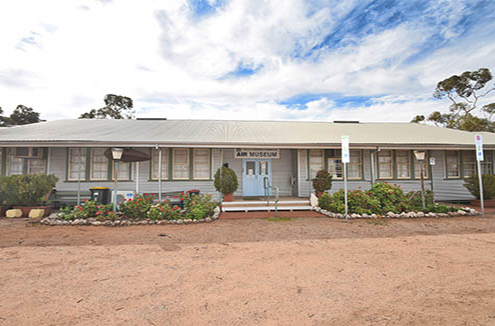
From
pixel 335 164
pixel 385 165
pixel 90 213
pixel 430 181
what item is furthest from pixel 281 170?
pixel 90 213

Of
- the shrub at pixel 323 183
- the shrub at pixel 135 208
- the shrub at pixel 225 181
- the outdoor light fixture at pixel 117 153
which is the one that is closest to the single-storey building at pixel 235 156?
the outdoor light fixture at pixel 117 153

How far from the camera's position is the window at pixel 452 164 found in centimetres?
1146

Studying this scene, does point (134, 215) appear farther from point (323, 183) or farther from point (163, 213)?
point (323, 183)

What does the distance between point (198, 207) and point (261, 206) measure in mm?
2487

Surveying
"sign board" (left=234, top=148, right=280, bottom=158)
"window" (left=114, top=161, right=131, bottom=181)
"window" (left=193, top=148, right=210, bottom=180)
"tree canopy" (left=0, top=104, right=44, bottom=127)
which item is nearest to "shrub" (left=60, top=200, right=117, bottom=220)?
"window" (left=114, top=161, right=131, bottom=181)

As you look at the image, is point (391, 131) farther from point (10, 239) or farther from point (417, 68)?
point (10, 239)

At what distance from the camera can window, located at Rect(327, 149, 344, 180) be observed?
36.6 ft

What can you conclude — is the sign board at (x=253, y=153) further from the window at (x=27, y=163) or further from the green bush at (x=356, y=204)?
the window at (x=27, y=163)

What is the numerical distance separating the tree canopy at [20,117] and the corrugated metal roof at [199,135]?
24.5 metres

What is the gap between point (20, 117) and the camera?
28875 millimetres

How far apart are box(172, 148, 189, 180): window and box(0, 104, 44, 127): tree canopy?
30.1 meters

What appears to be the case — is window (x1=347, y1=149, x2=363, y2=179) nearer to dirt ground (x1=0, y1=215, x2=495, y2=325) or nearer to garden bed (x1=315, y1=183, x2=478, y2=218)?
garden bed (x1=315, y1=183, x2=478, y2=218)

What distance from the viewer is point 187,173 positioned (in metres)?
10.5

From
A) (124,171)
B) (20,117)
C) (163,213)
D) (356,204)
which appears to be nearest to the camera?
(163,213)
